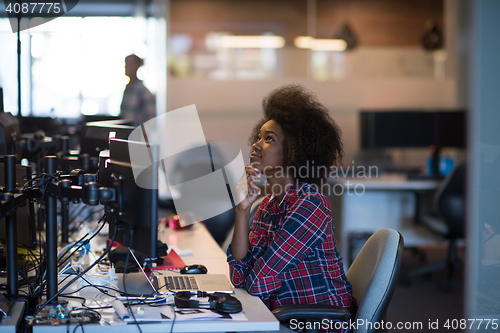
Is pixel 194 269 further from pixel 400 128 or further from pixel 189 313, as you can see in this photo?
pixel 400 128

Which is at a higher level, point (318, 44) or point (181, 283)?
point (318, 44)

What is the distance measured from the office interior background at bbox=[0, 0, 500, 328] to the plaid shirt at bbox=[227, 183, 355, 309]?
3.59 m

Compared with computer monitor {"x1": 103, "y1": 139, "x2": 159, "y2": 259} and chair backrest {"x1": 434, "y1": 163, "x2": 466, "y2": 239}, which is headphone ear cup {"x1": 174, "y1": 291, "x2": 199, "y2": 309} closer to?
computer monitor {"x1": 103, "y1": 139, "x2": 159, "y2": 259}

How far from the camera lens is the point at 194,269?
176cm

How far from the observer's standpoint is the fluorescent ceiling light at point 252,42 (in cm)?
578

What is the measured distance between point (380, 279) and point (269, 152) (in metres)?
0.57

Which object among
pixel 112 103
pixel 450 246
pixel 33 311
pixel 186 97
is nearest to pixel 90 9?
pixel 112 103

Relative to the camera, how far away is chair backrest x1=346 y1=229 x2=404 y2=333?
1497 millimetres

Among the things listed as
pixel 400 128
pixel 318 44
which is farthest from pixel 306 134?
pixel 318 44

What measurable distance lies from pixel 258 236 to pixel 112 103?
4.28 m

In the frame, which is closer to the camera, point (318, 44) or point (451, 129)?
point (451, 129)

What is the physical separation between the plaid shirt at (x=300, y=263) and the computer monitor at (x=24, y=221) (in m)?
0.68

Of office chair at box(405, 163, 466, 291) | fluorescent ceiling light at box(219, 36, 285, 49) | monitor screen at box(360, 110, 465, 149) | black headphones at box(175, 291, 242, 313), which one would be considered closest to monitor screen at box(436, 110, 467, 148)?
monitor screen at box(360, 110, 465, 149)

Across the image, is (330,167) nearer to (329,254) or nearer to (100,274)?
(329,254)
